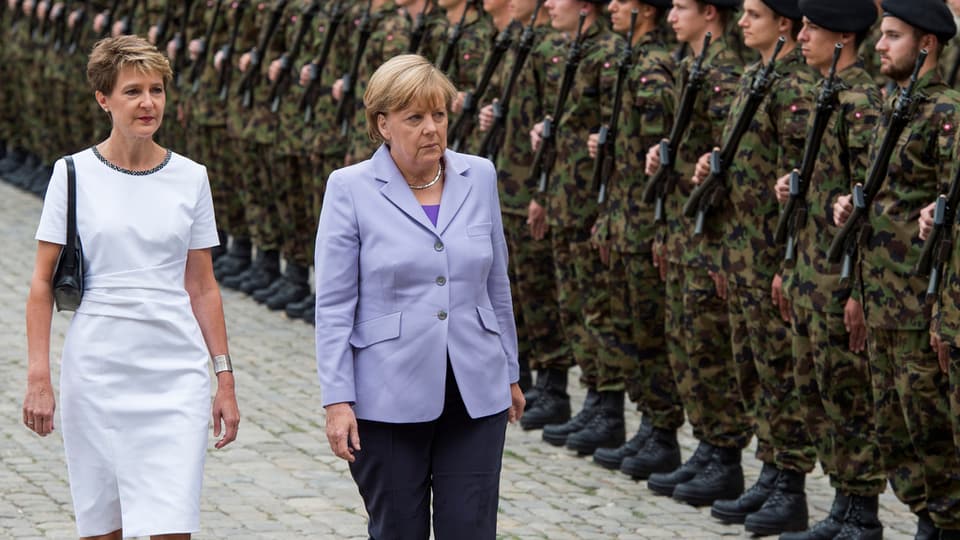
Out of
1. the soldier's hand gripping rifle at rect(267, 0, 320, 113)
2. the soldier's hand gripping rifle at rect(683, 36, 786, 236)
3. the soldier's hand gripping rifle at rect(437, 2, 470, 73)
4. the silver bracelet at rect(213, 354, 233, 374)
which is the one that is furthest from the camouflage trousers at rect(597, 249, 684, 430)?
the soldier's hand gripping rifle at rect(267, 0, 320, 113)

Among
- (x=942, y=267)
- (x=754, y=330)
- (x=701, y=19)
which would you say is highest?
(x=701, y=19)

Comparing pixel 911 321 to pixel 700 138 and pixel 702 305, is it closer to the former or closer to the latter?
pixel 702 305

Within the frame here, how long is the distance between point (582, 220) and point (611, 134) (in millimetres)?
519

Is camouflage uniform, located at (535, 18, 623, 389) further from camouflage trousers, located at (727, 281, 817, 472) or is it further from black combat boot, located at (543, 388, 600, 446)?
camouflage trousers, located at (727, 281, 817, 472)

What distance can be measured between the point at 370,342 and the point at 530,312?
14.7 feet

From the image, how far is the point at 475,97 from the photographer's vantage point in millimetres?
9609

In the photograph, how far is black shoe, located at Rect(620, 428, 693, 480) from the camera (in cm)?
802

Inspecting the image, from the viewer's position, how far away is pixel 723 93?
24.6ft

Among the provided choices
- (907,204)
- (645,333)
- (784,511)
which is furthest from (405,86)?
(645,333)

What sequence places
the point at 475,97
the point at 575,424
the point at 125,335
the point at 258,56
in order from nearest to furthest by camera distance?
the point at 125,335 → the point at 575,424 → the point at 475,97 → the point at 258,56

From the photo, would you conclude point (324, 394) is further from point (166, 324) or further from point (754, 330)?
point (754, 330)

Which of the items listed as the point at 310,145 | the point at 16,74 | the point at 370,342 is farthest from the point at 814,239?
the point at 16,74

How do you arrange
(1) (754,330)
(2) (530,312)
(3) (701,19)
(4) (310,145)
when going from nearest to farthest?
(1) (754,330)
(3) (701,19)
(2) (530,312)
(4) (310,145)

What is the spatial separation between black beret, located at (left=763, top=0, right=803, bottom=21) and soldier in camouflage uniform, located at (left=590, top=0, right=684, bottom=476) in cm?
77
